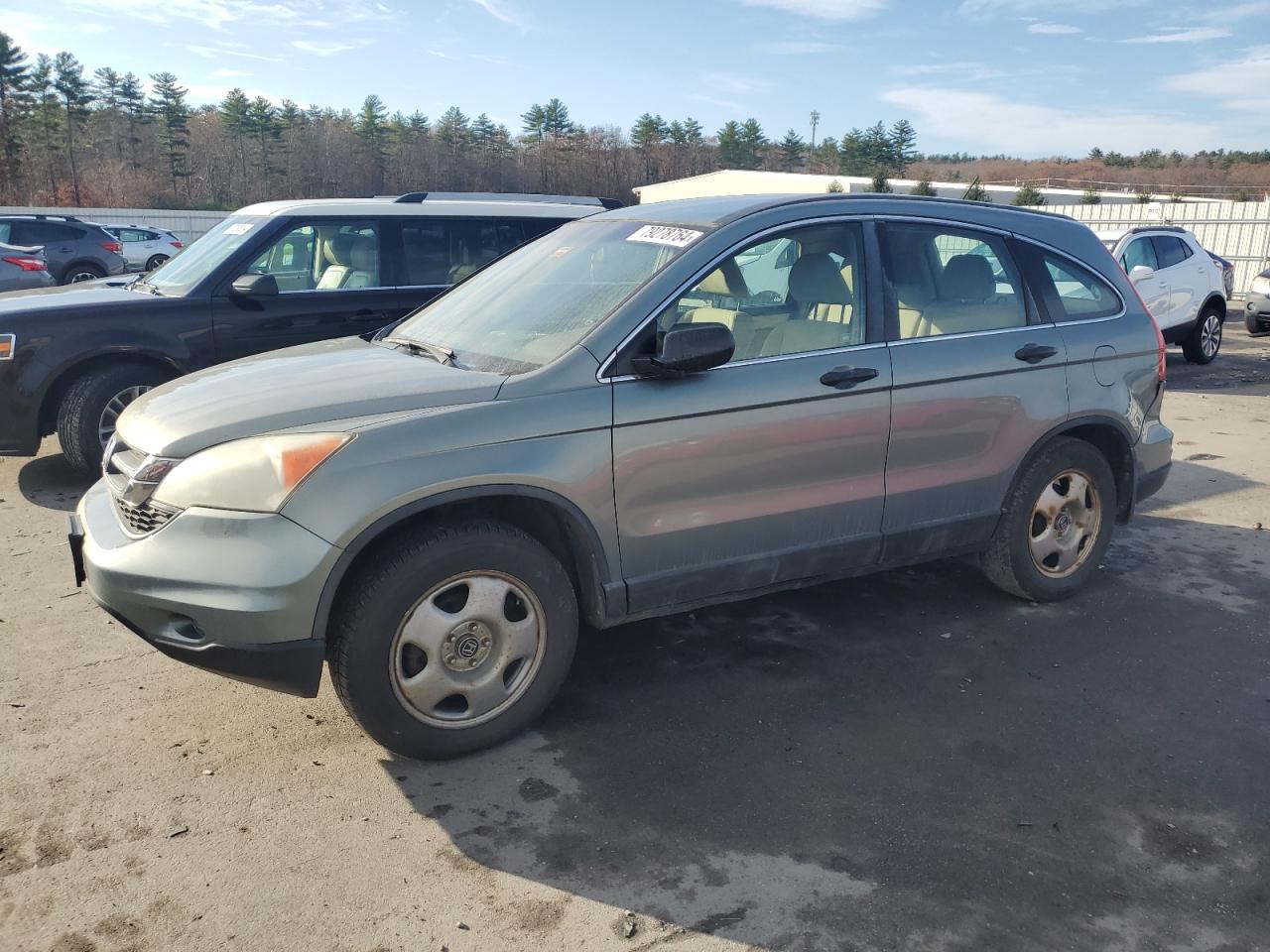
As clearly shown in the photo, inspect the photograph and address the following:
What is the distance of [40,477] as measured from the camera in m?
6.99

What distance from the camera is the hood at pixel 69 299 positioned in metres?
6.50

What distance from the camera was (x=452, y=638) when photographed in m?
3.24

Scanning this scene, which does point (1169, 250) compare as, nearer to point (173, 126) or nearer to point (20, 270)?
point (20, 270)

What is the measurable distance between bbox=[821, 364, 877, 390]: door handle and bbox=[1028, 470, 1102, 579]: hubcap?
127 cm

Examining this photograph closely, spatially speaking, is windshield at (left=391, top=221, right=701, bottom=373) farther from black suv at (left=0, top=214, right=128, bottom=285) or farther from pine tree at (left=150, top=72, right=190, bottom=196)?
pine tree at (left=150, top=72, right=190, bottom=196)

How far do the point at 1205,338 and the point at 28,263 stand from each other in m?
18.1

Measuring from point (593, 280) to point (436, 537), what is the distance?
1340mm

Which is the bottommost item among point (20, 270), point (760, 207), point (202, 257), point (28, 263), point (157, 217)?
point (20, 270)

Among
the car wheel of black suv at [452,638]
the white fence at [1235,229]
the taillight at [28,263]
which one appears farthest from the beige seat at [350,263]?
the white fence at [1235,229]

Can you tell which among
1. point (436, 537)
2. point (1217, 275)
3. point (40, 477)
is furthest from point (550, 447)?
point (1217, 275)

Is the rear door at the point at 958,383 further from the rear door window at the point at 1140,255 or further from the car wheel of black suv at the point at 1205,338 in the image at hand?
the car wheel of black suv at the point at 1205,338

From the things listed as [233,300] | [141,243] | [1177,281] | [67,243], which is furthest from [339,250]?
[141,243]

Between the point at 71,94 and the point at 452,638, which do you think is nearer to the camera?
the point at 452,638

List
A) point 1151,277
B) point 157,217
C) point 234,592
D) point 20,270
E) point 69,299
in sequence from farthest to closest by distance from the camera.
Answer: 1. point 157,217
2. point 20,270
3. point 1151,277
4. point 69,299
5. point 234,592
